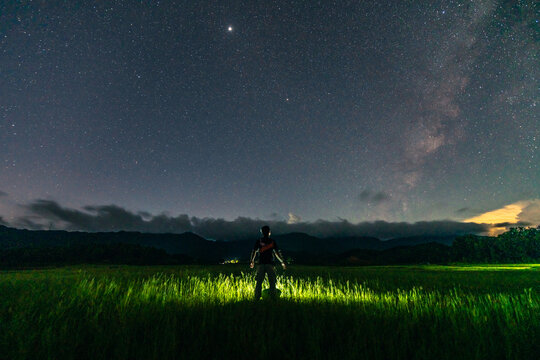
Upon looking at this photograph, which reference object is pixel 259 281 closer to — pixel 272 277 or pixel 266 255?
pixel 272 277

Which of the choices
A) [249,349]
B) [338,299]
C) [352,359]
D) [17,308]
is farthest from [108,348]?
[338,299]

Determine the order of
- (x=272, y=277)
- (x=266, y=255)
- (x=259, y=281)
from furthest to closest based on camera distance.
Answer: (x=266, y=255) → (x=272, y=277) → (x=259, y=281)

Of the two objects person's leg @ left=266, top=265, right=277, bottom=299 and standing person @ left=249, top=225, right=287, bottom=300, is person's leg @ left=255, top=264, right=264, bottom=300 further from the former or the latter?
person's leg @ left=266, top=265, right=277, bottom=299

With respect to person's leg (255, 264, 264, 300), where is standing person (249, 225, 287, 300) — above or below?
above

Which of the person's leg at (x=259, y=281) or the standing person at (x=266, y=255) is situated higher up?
the standing person at (x=266, y=255)

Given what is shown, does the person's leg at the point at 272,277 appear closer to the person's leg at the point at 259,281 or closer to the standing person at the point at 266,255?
the standing person at the point at 266,255

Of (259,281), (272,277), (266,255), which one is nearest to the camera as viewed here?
(259,281)

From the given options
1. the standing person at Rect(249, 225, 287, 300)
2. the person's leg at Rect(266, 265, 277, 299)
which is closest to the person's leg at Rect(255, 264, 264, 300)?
the standing person at Rect(249, 225, 287, 300)

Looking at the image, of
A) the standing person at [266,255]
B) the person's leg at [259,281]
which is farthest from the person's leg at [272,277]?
the person's leg at [259,281]

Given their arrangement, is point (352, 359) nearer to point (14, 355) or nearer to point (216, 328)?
point (216, 328)

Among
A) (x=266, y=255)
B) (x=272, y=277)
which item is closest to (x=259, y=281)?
(x=272, y=277)

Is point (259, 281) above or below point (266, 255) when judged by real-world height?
below

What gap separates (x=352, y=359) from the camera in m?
3.37

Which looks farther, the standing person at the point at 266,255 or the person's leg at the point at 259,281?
the standing person at the point at 266,255
